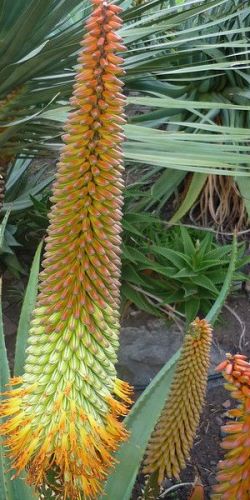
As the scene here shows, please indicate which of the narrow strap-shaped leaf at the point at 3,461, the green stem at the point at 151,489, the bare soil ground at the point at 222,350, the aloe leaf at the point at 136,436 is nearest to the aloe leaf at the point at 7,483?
the narrow strap-shaped leaf at the point at 3,461

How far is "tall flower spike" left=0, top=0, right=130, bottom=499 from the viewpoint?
3.57ft

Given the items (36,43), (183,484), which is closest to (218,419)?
(183,484)

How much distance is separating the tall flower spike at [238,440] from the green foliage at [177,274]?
81.1 inches

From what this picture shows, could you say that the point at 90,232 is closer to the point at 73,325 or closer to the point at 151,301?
the point at 73,325

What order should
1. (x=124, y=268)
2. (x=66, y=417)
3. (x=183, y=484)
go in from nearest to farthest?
(x=66, y=417) < (x=183, y=484) < (x=124, y=268)

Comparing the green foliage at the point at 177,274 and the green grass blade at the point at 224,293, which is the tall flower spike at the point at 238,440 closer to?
the green grass blade at the point at 224,293

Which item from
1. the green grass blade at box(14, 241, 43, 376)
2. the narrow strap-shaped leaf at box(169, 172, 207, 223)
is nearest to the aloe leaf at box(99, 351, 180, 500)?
the green grass blade at box(14, 241, 43, 376)

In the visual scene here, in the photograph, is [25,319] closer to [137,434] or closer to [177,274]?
[137,434]

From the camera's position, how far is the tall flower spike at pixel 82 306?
3.57 ft

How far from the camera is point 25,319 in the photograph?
1527mm

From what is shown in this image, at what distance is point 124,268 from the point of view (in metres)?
3.31

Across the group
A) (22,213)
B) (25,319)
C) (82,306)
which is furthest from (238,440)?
(22,213)

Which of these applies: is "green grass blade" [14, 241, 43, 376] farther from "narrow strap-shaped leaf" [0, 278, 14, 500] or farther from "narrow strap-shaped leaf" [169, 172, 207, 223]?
"narrow strap-shaped leaf" [169, 172, 207, 223]

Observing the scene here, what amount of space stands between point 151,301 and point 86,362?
222 cm
